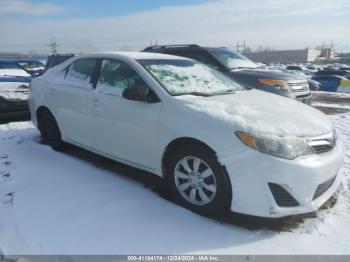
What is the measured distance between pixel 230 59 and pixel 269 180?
596 centimetres

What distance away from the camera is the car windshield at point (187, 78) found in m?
3.78

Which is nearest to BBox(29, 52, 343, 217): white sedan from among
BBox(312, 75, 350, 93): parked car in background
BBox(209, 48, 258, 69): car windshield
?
BBox(209, 48, 258, 69): car windshield

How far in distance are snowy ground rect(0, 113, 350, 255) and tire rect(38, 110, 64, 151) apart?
3.02 feet

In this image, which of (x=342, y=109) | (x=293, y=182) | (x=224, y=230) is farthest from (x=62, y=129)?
(x=342, y=109)

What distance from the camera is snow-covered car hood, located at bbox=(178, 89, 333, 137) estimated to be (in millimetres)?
3049

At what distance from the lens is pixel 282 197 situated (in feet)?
9.54

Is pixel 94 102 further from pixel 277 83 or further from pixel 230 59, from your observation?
pixel 230 59

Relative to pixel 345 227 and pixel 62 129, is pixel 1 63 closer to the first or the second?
pixel 62 129

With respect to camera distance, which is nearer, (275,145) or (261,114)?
(275,145)

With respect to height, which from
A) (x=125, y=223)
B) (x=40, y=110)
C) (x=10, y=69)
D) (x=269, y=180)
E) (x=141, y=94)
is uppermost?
(x=141, y=94)

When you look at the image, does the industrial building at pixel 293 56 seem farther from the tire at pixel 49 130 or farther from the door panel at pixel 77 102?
the door panel at pixel 77 102

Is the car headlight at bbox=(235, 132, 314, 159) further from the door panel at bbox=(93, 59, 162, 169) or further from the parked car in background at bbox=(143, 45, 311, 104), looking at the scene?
the parked car in background at bbox=(143, 45, 311, 104)

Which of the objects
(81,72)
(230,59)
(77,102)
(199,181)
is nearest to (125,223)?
(199,181)

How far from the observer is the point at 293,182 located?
2.88 m
